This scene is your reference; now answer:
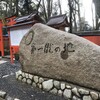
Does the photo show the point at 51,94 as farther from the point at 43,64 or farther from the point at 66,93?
the point at 43,64

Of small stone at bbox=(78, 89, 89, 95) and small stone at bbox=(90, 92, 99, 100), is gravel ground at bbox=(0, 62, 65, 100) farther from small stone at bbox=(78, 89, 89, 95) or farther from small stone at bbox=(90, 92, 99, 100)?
small stone at bbox=(90, 92, 99, 100)

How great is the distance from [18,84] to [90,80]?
2526 mm

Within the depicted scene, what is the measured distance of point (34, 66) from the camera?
5.78m

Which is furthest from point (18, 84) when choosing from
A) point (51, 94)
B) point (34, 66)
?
point (51, 94)

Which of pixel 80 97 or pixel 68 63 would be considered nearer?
pixel 80 97

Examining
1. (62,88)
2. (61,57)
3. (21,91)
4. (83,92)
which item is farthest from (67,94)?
(21,91)

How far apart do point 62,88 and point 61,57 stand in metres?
0.77

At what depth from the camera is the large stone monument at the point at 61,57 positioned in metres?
4.35

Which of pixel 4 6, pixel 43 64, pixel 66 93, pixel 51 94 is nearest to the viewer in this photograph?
pixel 66 93

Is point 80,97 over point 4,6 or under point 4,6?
under

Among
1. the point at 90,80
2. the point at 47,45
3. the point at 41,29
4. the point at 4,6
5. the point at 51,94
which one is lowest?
the point at 51,94

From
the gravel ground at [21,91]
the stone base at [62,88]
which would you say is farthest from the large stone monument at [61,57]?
the gravel ground at [21,91]

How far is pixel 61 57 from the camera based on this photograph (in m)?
5.03

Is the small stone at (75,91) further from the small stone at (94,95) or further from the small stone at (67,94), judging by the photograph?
the small stone at (94,95)
